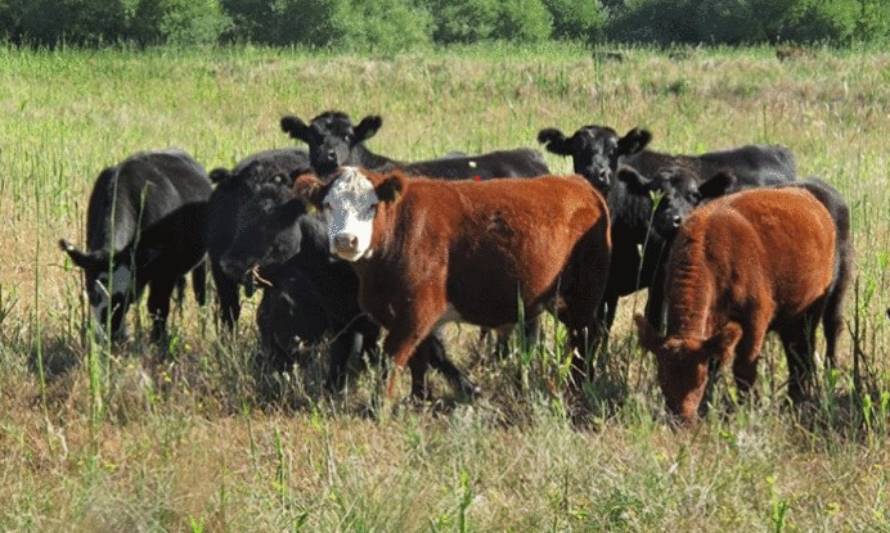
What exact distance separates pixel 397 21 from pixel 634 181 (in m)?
55.0

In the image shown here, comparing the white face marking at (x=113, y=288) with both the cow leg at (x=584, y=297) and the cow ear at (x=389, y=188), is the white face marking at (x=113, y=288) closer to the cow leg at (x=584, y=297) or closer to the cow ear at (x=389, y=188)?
the cow ear at (x=389, y=188)

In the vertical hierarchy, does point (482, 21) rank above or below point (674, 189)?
below

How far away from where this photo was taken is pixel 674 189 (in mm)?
8453

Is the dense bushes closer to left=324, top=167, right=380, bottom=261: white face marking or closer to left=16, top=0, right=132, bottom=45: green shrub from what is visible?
left=16, top=0, right=132, bottom=45: green shrub

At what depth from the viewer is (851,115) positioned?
22812 mm

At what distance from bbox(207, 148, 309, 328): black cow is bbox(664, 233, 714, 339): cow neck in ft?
7.57

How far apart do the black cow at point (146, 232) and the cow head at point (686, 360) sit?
3.04m

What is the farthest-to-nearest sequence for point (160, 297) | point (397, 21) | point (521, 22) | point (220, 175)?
point (521, 22) < point (397, 21) < point (160, 297) < point (220, 175)

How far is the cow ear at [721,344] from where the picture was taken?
6.62m

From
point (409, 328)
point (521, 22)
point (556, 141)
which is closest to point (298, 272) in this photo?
point (409, 328)

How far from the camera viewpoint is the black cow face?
7977 mm

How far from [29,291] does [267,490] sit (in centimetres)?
502

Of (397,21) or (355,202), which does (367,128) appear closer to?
(355,202)

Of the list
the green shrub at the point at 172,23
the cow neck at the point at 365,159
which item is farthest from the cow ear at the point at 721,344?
the green shrub at the point at 172,23
